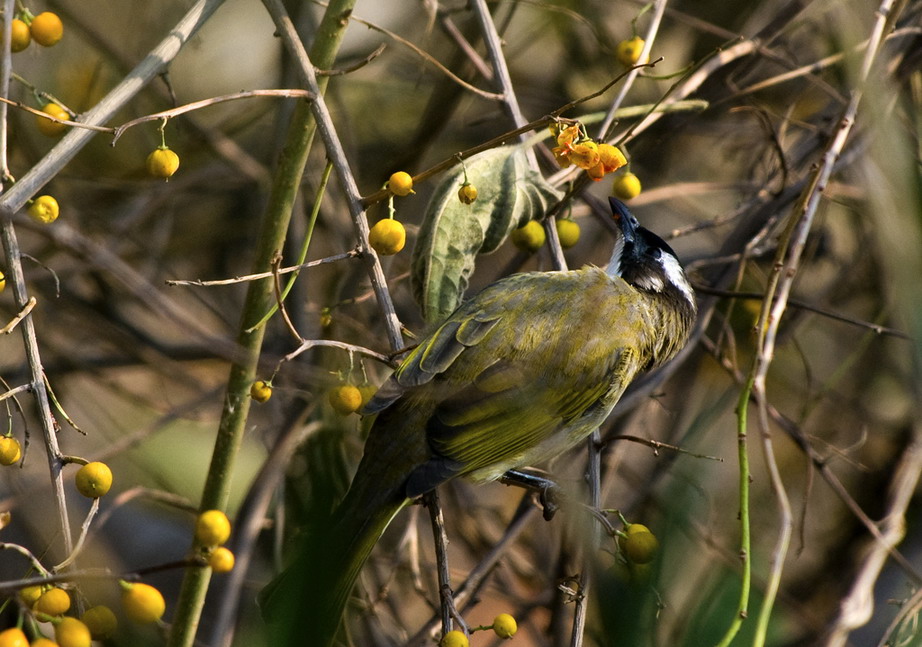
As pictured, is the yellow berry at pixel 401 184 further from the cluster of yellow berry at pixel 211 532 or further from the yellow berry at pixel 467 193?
the cluster of yellow berry at pixel 211 532

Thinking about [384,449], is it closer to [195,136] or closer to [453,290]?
[453,290]

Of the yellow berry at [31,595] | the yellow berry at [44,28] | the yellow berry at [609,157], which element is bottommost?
the yellow berry at [31,595]

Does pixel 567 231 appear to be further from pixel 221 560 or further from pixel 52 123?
pixel 221 560

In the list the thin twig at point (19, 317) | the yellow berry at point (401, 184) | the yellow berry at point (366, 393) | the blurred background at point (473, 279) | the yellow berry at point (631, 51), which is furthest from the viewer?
the blurred background at point (473, 279)

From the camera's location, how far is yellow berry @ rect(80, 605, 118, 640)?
1.58m

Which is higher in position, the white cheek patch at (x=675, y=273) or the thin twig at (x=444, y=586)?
the white cheek patch at (x=675, y=273)

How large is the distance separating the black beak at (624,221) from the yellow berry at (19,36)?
1.84 meters

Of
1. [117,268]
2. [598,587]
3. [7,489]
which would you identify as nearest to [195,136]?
[7,489]

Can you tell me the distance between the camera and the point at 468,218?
261 centimetres

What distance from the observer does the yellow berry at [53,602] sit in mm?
1520

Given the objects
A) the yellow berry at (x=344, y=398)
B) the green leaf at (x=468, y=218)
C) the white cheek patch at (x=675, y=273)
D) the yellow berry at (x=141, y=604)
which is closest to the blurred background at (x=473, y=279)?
the white cheek patch at (x=675, y=273)

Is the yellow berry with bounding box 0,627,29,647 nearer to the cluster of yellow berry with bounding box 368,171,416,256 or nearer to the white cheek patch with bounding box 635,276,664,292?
the cluster of yellow berry with bounding box 368,171,416,256

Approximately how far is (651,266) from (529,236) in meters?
0.64

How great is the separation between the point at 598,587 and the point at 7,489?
3337mm
